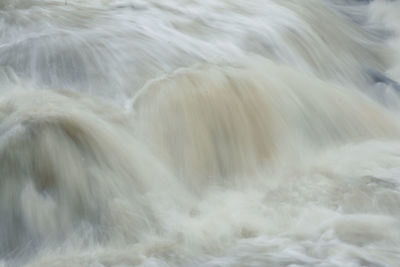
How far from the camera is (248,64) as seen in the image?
183 inches

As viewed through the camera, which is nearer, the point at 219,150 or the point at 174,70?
the point at 219,150

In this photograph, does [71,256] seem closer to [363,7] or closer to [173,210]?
[173,210]

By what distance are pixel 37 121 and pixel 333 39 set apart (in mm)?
3125

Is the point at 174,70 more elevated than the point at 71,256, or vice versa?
the point at 174,70

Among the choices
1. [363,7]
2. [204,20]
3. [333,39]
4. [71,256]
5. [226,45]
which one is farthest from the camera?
[363,7]

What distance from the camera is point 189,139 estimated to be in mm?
3887

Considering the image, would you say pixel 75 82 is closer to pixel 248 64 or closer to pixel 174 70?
pixel 174 70

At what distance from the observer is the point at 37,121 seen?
345cm

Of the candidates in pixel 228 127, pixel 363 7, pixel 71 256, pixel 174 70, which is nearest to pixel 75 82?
pixel 174 70

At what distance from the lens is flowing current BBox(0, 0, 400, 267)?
3.18m

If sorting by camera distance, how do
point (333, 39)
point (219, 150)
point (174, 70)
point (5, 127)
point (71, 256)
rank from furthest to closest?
point (333, 39) < point (174, 70) < point (219, 150) < point (5, 127) < point (71, 256)

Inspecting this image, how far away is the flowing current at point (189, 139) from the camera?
125 inches

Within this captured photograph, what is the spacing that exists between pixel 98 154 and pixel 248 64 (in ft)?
5.23

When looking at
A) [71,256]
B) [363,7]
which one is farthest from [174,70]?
[363,7]
